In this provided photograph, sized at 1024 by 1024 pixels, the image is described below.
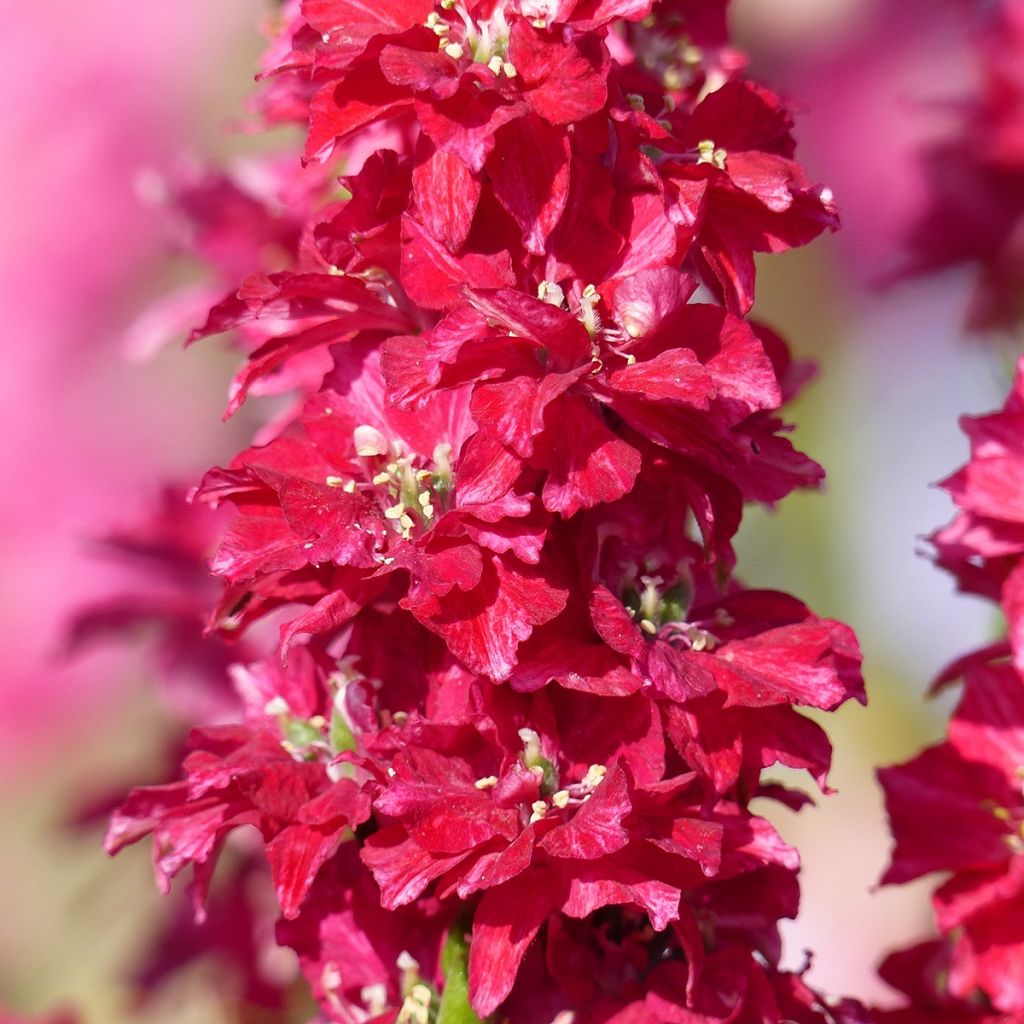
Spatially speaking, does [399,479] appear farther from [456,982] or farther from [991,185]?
[991,185]

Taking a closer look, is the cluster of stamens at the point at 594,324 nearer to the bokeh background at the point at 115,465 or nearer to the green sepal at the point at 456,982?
the green sepal at the point at 456,982

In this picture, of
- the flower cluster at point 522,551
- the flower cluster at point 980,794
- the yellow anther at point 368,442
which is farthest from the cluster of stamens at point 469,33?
the flower cluster at point 980,794

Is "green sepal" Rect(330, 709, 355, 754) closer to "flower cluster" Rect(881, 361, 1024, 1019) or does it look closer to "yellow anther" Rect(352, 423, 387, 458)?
"yellow anther" Rect(352, 423, 387, 458)

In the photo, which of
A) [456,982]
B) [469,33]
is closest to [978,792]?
[456,982]

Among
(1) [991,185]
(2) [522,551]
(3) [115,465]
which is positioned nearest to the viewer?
(2) [522,551]

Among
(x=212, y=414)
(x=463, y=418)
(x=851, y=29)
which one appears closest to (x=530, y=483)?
(x=463, y=418)
